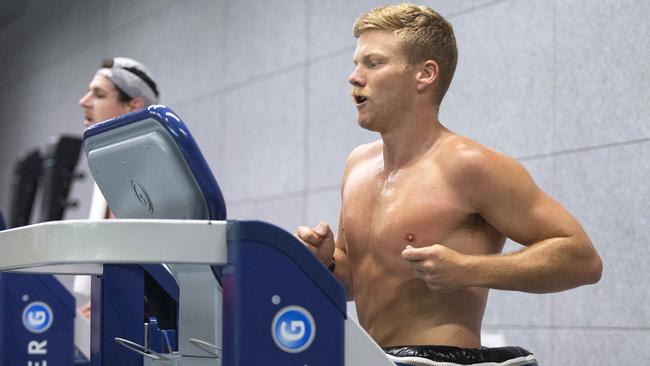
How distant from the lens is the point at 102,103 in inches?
134

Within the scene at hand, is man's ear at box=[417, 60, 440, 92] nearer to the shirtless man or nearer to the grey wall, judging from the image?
the shirtless man

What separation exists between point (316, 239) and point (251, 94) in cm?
308

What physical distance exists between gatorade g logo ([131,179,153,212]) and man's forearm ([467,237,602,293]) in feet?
1.91

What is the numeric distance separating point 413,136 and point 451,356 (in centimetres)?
49

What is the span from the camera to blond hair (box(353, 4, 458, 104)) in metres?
2.03

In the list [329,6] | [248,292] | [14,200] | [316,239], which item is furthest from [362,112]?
[14,200]

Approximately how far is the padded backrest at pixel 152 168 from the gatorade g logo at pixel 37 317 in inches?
38.7

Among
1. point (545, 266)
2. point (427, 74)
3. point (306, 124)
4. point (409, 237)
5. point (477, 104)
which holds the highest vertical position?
point (306, 124)

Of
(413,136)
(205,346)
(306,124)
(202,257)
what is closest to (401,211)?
(413,136)

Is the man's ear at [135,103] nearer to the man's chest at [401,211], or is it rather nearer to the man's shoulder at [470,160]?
the man's chest at [401,211]

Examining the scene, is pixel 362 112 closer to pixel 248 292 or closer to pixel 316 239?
pixel 316 239

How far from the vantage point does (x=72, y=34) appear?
709 centimetres

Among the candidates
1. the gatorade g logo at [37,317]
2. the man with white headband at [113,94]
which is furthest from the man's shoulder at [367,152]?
the man with white headband at [113,94]

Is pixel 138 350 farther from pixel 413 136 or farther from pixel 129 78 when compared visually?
pixel 129 78
